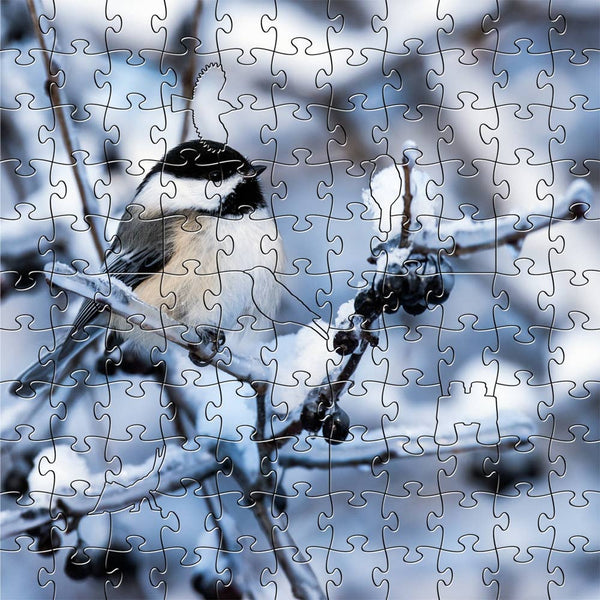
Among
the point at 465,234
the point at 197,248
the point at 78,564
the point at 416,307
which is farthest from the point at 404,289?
the point at 78,564

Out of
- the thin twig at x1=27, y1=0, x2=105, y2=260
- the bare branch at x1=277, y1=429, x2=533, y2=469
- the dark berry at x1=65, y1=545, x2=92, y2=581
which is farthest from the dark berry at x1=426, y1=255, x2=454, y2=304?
the dark berry at x1=65, y1=545, x2=92, y2=581

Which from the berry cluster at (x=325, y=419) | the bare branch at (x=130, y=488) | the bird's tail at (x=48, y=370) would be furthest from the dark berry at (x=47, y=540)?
the berry cluster at (x=325, y=419)

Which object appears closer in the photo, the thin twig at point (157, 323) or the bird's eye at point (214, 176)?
the thin twig at point (157, 323)

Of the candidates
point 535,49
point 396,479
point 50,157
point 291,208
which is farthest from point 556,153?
point 50,157

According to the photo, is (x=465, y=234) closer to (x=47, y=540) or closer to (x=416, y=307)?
(x=416, y=307)

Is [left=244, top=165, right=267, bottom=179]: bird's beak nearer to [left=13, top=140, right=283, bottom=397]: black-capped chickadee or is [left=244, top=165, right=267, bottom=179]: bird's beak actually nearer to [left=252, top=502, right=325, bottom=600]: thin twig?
[left=13, top=140, right=283, bottom=397]: black-capped chickadee

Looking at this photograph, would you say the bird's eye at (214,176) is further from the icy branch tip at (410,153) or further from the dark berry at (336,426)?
the dark berry at (336,426)

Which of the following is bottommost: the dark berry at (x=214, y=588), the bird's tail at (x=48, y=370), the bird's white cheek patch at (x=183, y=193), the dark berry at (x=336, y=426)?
the dark berry at (x=214, y=588)

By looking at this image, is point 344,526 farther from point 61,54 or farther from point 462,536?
point 61,54

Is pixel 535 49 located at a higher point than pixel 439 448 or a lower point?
higher
